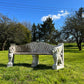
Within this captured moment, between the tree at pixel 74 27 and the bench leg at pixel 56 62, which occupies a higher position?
the tree at pixel 74 27

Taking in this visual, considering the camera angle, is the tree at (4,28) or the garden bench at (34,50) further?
the tree at (4,28)

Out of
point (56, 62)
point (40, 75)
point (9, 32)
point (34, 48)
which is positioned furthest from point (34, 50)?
point (9, 32)

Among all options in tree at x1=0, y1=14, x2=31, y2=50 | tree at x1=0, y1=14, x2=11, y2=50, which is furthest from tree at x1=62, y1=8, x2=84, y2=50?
tree at x1=0, y1=14, x2=11, y2=50

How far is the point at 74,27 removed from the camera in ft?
47.0

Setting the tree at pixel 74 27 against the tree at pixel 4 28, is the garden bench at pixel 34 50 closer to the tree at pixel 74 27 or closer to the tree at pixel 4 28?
the tree at pixel 74 27

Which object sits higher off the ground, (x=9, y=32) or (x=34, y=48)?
(x=9, y=32)

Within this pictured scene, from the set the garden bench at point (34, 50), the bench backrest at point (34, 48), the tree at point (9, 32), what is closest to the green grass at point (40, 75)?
the garden bench at point (34, 50)

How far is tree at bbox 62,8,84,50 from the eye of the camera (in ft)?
46.5

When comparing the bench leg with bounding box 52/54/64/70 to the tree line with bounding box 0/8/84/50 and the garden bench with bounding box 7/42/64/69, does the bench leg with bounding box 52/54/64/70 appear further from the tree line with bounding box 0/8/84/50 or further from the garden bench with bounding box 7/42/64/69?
the tree line with bounding box 0/8/84/50

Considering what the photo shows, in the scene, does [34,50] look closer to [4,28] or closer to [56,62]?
[56,62]

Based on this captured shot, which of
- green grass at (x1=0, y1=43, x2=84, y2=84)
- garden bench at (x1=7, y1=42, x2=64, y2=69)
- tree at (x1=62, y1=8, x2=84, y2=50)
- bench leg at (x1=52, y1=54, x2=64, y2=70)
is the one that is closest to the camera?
green grass at (x1=0, y1=43, x2=84, y2=84)

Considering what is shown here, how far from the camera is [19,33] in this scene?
1811 centimetres

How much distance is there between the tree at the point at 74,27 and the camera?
14.2 metres

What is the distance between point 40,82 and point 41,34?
2643 cm
